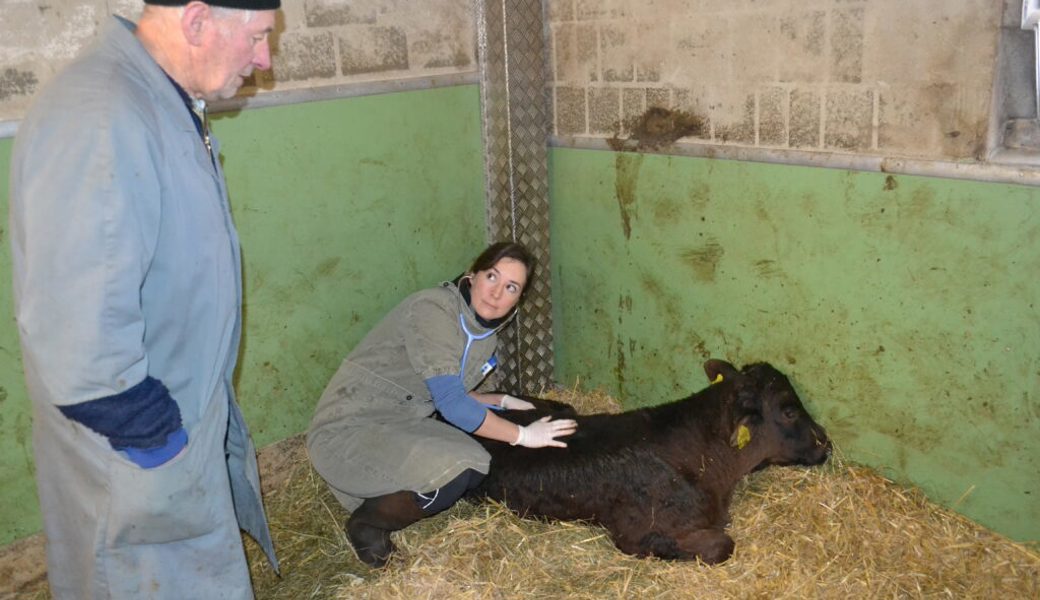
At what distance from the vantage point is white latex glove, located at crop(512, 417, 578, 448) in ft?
13.1

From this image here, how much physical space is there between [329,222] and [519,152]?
1.30 meters

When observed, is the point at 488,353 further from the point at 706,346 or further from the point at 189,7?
the point at 189,7

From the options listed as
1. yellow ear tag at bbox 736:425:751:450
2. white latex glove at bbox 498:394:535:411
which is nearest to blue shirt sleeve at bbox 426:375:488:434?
white latex glove at bbox 498:394:535:411

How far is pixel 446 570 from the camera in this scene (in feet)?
12.0

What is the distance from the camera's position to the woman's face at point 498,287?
156 inches

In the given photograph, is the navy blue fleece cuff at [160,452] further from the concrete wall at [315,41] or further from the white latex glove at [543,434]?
the concrete wall at [315,41]

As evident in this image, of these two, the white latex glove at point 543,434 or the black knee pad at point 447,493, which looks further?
the white latex glove at point 543,434

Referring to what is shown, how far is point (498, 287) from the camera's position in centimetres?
397

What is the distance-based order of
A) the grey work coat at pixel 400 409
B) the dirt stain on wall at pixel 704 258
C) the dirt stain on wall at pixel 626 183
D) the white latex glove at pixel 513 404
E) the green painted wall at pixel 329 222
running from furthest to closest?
the dirt stain on wall at pixel 626 183, the dirt stain on wall at pixel 704 258, the white latex glove at pixel 513 404, the green painted wall at pixel 329 222, the grey work coat at pixel 400 409

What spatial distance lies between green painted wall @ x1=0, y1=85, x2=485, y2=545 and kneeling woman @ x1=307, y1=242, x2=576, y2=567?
2.35 feet

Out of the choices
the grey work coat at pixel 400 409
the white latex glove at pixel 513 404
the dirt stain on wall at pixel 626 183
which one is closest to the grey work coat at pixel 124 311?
the grey work coat at pixel 400 409

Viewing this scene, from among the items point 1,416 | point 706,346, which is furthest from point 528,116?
point 1,416

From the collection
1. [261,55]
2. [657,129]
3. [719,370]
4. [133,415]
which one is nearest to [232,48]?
[261,55]

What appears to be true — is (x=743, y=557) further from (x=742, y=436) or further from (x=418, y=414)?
(x=418, y=414)
